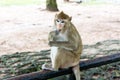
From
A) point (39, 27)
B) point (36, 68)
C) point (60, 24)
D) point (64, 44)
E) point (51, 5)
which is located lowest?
point (39, 27)

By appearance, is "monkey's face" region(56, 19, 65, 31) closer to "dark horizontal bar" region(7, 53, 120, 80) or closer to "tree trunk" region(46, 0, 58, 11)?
"dark horizontal bar" region(7, 53, 120, 80)

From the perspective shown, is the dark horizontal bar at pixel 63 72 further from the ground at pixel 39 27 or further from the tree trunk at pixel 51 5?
the tree trunk at pixel 51 5

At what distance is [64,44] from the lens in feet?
8.29

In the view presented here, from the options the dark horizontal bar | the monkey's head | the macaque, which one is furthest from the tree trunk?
the monkey's head

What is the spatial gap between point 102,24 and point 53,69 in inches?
376

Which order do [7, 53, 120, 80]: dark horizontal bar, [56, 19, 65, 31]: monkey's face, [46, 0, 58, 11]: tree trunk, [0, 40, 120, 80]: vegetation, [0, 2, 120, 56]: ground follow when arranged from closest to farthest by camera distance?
[7, 53, 120, 80]: dark horizontal bar < [56, 19, 65, 31]: monkey's face < [0, 40, 120, 80]: vegetation < [0, 2, 120, 56]: ground < [46, 0, 58, 11]: tree trunk

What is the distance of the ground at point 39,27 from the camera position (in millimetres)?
8844

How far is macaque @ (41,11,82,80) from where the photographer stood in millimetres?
2455

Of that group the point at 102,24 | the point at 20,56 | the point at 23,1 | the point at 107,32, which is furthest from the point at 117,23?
the point at 23,1

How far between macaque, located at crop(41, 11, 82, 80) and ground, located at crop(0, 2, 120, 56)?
527 cm

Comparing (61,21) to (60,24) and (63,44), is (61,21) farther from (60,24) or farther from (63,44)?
(63,44)

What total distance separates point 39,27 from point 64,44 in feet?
28.8

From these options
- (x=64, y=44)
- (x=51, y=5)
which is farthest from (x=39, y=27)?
(x=64, y=44)

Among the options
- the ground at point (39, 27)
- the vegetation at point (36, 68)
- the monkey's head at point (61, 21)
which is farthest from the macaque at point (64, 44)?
the ground at point (39, 27)
